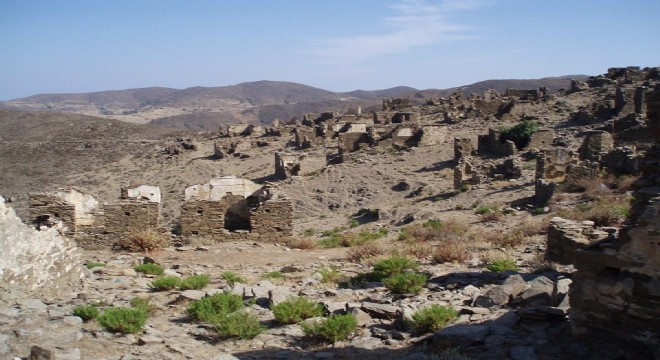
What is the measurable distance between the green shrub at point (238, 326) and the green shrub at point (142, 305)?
1.05 m

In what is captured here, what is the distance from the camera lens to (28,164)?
137 feet

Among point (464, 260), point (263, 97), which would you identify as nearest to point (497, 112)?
point (464, 260)

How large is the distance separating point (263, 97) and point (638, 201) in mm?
171364

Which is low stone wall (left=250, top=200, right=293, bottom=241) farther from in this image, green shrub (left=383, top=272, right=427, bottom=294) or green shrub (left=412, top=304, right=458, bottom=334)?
green shrub (left=412, top=304, right=458, bottom=334)

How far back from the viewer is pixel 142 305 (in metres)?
6.80

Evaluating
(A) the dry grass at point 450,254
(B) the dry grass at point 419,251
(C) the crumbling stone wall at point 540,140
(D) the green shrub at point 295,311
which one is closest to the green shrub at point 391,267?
(A) the dry grass at point 450,254

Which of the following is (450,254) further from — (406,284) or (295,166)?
(295,166)

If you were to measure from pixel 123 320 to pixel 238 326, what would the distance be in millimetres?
1194

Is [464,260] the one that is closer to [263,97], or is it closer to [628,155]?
[628,155]

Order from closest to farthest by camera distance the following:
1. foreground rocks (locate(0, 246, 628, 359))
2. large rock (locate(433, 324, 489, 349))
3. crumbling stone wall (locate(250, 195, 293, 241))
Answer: foreground rocks (locate(0, 246, 628, 359))
large rock (locate(433, 324, 489, 349))
crumbling stone wall (locate(250, 195, 293, 241))

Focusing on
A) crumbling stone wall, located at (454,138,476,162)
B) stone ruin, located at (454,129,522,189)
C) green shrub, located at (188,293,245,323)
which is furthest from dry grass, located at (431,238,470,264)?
crumbling stone wall, located at (454,138,476,162)

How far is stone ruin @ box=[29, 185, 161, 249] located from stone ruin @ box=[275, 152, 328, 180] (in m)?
14.6

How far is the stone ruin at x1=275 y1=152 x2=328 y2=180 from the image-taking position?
27859 mm

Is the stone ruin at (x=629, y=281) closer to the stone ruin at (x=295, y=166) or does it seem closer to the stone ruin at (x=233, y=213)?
the stone ruin at (x=233, y=213)
